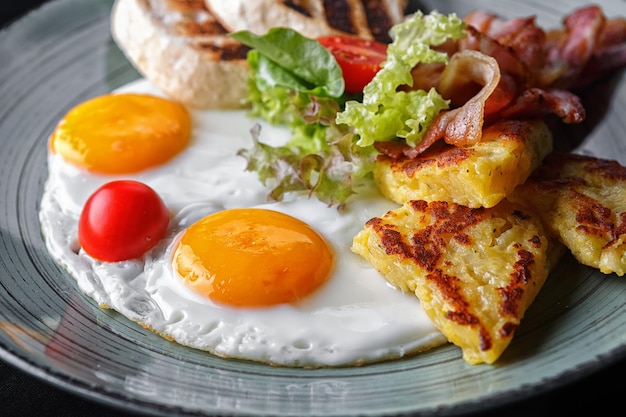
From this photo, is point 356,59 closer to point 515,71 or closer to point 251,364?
point 515,71

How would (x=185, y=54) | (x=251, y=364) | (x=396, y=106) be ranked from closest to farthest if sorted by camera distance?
1. (x=251, y=364)
2. (x=396, y=106)
3. (x=185, y=54)

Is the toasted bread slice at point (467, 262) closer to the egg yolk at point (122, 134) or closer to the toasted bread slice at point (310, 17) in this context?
the egg yolk at point (122, 134)

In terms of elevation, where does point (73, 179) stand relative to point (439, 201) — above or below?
below

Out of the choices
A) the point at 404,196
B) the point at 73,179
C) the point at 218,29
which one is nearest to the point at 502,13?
the point at 218,29

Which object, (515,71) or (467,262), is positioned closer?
A: (467,262)

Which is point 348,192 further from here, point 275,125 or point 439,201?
point 275,125

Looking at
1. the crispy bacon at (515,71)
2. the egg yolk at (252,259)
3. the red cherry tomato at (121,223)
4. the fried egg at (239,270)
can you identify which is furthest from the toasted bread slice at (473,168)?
the red cherry tomato at (121,223)

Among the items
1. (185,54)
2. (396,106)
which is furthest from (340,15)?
(396,106)
